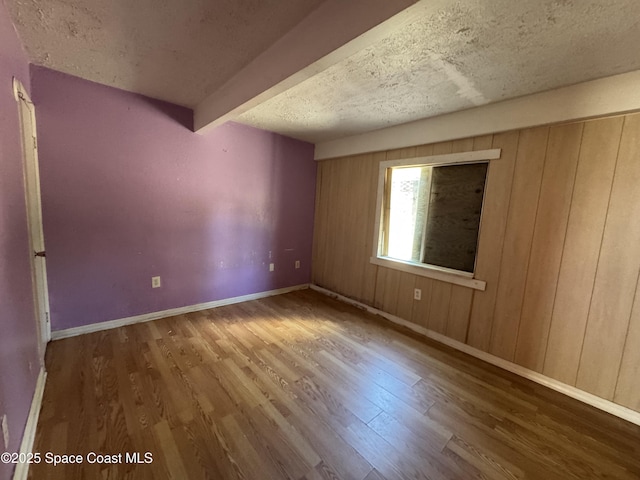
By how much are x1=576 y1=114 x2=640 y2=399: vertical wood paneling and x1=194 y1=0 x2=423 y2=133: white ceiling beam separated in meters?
1.89

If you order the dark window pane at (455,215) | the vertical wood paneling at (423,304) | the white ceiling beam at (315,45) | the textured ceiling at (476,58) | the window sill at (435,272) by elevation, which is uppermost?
the textured ceiling at (476,58)

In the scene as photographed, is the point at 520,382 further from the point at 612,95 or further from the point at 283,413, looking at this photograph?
the point at 612,95

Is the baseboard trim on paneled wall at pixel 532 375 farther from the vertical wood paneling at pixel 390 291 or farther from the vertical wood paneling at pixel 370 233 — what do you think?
the vertical wood paneling at pixel 370 233

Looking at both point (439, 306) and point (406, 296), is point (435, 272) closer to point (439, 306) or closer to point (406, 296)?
point (439, 306)

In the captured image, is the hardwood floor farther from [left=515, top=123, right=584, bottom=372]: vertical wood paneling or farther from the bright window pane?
the bright window pane

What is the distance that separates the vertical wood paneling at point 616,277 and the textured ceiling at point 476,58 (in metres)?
0.61

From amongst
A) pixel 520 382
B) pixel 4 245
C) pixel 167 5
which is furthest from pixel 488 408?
pixel 167 5

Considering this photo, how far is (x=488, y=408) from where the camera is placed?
5.79 feet

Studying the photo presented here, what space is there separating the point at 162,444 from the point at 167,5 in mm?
2310

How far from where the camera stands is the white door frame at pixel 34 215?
5.73 feet

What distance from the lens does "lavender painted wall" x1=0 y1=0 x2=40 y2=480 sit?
1125mm

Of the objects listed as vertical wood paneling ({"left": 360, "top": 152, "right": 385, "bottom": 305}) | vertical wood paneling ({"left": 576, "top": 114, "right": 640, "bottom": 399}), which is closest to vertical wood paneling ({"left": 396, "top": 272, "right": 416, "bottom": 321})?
vertical wood paneling ({"left": 360, "top": 152, "right": 385, "bottom": 305})

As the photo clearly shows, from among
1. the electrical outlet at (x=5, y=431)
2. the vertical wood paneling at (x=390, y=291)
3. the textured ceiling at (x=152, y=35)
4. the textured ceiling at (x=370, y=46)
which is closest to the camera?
the electrical outlet at (x=5, y=431)

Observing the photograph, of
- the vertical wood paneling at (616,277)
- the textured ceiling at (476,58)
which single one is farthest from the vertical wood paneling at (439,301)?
the vertical wood paneling at (616,277)
